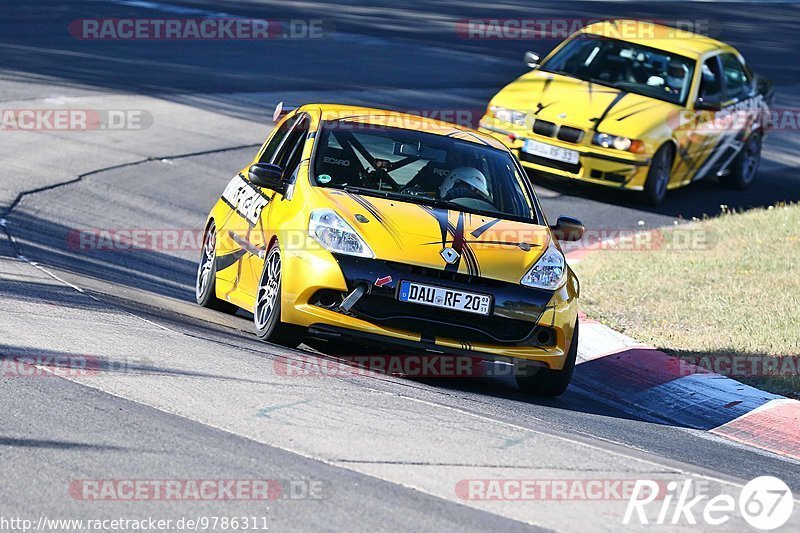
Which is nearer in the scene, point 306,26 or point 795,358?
point 795,358

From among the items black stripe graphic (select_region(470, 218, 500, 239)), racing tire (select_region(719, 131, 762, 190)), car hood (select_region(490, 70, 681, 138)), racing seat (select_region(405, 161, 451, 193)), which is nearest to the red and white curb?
black stripe graphic (select_region(470, 218, 500, 239))

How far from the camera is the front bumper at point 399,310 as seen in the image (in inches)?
298

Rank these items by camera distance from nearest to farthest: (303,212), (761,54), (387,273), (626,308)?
(387,273), (303,212), (626,308), (761,54)

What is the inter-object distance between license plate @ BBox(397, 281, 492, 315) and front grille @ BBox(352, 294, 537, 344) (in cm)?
3

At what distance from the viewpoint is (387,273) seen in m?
7.55

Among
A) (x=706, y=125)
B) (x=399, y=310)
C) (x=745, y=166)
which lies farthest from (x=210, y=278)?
(x=745, y=166)

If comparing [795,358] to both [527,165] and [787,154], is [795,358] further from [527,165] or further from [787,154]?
[787,154]

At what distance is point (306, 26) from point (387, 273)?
1956cm

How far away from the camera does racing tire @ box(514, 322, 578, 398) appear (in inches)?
319

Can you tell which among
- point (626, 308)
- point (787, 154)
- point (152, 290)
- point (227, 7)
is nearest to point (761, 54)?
point (787, 154)

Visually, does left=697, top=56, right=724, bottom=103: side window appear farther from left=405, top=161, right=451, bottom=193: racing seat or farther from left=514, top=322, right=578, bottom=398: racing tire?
left=514, top=322, right=578, bottom=398: racing tire

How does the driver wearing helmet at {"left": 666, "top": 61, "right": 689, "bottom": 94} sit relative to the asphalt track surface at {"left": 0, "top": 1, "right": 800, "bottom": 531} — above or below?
above

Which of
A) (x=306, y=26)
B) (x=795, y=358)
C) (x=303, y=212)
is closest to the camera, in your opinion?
(x=303, y=212)

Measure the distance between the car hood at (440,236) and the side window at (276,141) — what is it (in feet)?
4.51
